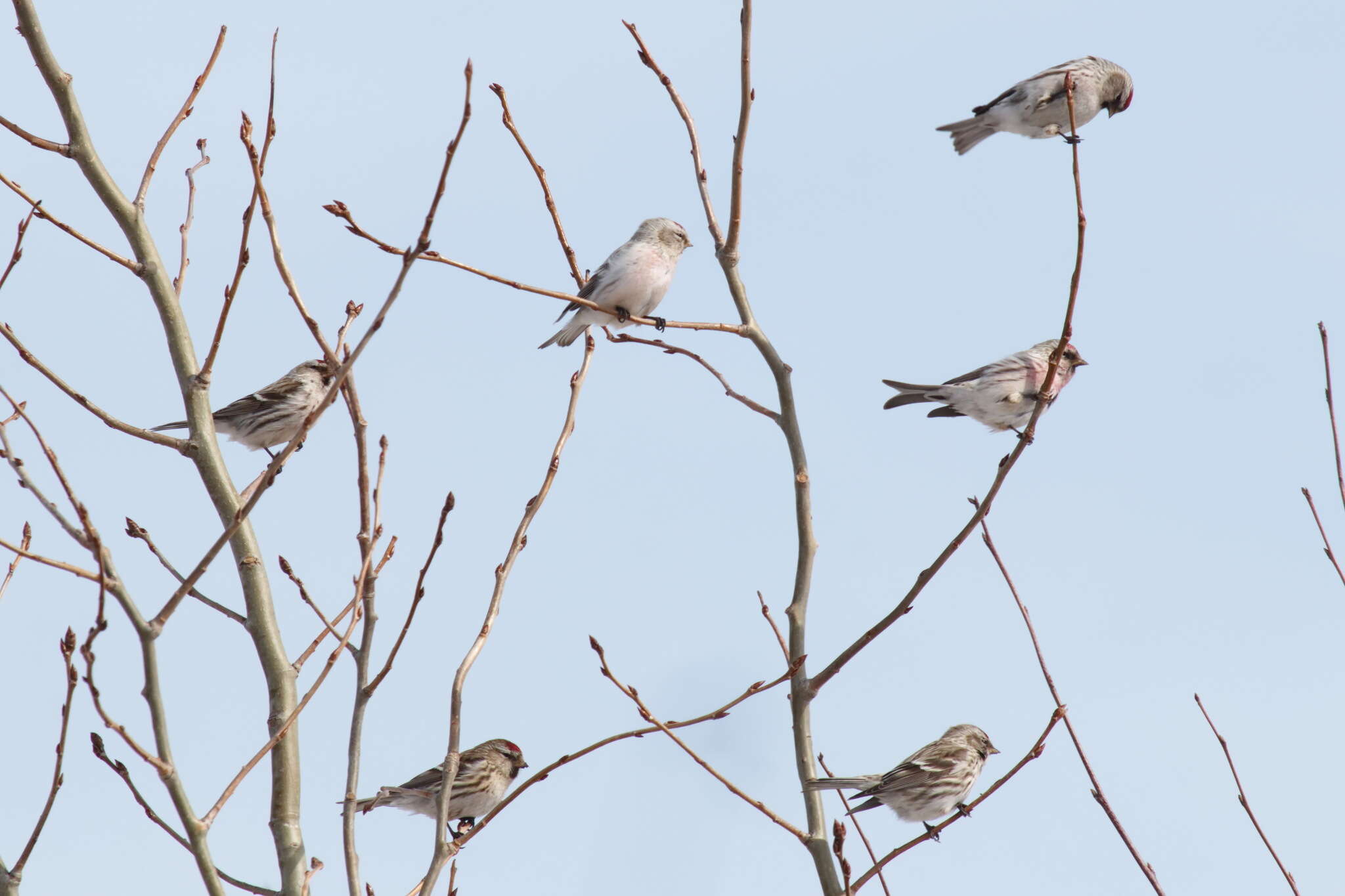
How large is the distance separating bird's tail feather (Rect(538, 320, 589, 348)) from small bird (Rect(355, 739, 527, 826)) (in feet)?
10.7

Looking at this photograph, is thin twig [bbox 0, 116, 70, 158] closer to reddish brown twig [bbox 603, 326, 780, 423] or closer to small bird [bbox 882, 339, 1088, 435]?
reddish brown twig [bbox 603, 326, 780, 423]

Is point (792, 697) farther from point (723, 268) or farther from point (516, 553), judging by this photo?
point (723, 268)

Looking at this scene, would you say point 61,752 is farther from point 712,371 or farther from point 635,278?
point 635,278

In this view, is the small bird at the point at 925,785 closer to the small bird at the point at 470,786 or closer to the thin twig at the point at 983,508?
the small bird at the point at 470,786

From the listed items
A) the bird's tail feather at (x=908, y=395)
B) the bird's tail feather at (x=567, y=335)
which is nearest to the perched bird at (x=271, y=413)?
the bird's tail feather at (x=567, y=335)

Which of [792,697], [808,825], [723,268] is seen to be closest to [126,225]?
[723,268]

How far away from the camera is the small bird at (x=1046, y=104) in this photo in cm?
1027

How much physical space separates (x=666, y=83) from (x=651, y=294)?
4.12 meters

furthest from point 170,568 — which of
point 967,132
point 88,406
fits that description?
point 967,132

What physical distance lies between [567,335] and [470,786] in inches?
153

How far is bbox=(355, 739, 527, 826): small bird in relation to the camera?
10.6 meters

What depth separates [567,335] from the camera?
992 cm

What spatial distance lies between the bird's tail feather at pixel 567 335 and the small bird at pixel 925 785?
3.56 metres

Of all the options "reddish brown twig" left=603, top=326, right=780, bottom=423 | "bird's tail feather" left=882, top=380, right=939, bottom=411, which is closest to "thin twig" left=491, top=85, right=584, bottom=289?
"reddish brown twig" left=603, top=326, right=780, bottom=423
